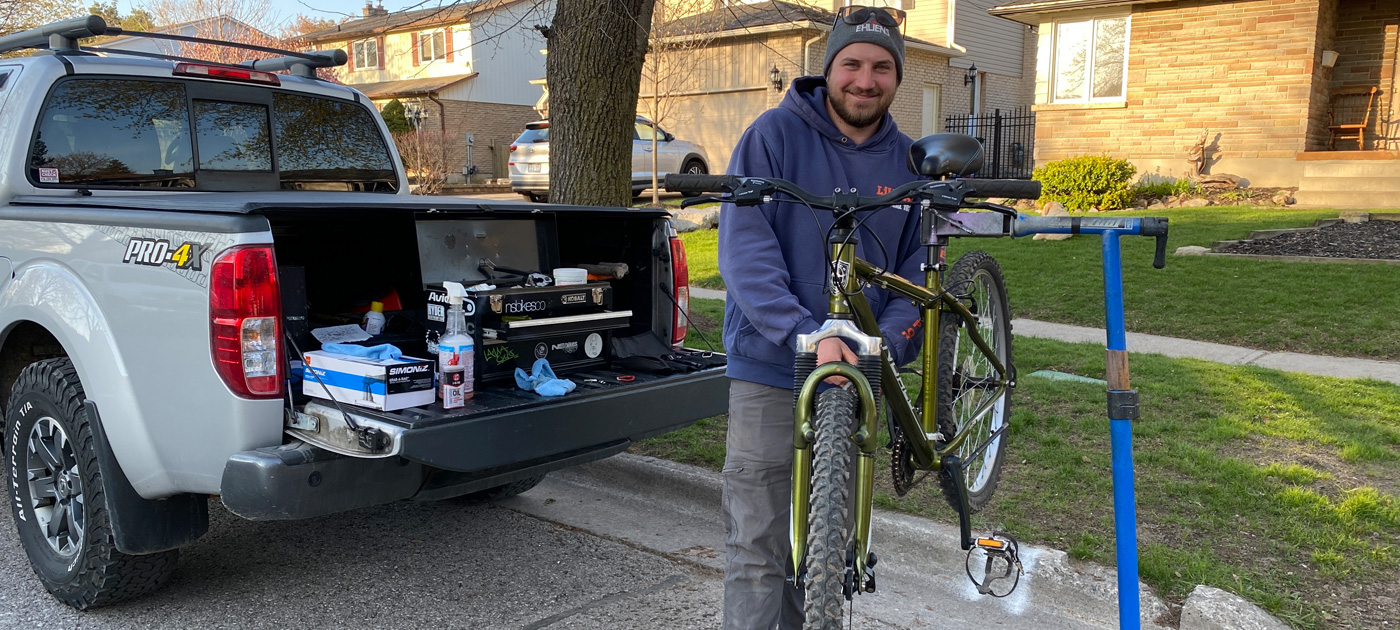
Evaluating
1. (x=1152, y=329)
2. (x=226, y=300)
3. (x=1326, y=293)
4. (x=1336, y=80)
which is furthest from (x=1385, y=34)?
(x=226, y=300)

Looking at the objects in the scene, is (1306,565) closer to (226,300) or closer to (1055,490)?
(1055,490)

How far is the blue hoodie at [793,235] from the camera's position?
8.86 ft

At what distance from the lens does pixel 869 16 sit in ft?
9.41

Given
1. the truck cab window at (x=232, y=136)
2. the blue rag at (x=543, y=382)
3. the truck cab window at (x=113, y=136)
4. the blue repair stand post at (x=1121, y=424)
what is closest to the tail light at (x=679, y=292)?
the blue rag at (x=543, y=382)

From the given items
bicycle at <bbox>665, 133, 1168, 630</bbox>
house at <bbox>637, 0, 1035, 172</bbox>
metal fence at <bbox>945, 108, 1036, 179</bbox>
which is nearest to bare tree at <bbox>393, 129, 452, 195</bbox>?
house at <bbox>637, 0, 1035, 172</bbox>

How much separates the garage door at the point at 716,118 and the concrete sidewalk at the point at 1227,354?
55.1ft

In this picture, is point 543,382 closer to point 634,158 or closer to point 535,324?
point 535,324

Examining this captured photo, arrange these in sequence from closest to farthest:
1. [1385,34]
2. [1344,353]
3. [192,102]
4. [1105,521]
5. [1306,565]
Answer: [1306,565], [1105,521], [192,102], [1344,353], [1385,34]

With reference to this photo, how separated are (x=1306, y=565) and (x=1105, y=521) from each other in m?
0.73

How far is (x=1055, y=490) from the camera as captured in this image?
4527 millimetres

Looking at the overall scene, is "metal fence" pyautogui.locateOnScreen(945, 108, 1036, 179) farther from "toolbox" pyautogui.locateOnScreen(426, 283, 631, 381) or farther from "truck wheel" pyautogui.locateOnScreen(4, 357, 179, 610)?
"truck wheel" pyautogui.locateOnScreen(4, 357, 179, 610)

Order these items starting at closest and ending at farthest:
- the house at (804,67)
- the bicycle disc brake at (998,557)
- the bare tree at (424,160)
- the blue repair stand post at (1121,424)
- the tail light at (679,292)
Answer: the blue repair stand post at (1121,424) → the bicycle disc brake at (998,557) → the tail light at (679,292) → the house at (804,67) → the bare tree at (424,160)

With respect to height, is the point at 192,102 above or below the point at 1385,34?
below

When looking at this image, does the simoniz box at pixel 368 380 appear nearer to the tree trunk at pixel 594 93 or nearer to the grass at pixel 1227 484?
the grass at pixel 1227 484
